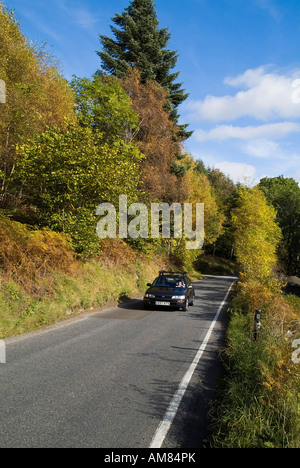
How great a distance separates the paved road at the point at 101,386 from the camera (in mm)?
3299

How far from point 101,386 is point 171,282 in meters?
8.86

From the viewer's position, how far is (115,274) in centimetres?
1509

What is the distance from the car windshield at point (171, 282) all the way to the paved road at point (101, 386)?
14.8 ft

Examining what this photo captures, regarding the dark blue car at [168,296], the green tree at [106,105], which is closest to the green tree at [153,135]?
the green tree at [106,105]

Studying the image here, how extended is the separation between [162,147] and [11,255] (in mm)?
17051

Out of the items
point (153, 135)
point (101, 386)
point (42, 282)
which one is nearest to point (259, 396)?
point (101, 386)

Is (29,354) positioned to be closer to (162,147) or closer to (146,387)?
(146,387)

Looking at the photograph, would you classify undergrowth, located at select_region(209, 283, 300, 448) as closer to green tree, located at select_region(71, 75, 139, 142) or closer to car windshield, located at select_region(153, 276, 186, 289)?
car windshield, located at select_region(153, 276, 186, 289)

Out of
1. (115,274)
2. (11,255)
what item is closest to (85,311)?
(11,255)

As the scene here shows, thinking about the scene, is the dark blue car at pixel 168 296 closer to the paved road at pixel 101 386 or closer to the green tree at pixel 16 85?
the paved road at pixel 101 386

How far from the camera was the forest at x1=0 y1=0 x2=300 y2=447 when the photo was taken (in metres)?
4.75

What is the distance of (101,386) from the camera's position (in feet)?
15.0

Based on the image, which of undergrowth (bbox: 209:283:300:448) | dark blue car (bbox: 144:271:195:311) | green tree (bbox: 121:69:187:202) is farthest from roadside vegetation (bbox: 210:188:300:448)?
green tree (bbox: 121:69:187:202)

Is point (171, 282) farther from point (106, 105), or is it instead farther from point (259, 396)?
point (106, 105)
